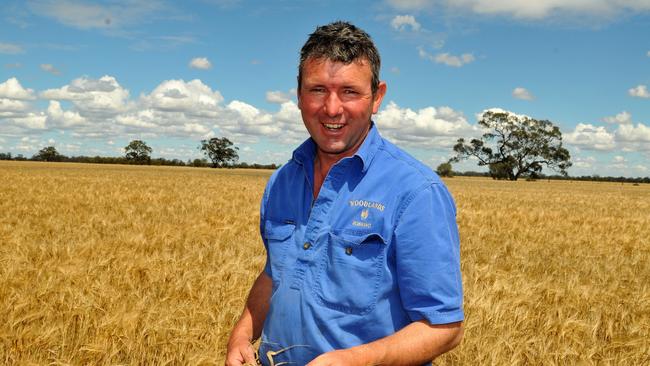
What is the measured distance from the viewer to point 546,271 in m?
6.40

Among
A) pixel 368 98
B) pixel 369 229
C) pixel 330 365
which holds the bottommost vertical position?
pixel 330 365

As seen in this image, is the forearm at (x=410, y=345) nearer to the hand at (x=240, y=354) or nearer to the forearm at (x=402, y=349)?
the forearm at (x=402, y=349)

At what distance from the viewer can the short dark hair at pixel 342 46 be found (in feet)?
5.76

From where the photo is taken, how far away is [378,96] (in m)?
1.94

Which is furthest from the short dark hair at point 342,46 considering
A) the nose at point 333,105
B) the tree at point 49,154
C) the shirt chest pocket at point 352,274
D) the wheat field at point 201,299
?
the tree at point 49,154

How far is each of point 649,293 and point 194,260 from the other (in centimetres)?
456

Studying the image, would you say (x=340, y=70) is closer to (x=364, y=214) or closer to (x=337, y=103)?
(x=337, y=103)

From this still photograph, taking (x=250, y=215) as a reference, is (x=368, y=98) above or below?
above

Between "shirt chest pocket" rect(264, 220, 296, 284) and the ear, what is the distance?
0.51 m

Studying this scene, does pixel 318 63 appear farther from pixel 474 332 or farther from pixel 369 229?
pixel 474 332

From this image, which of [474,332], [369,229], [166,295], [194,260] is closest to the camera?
[369,229]

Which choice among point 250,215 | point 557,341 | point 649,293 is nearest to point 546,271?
point 649,293

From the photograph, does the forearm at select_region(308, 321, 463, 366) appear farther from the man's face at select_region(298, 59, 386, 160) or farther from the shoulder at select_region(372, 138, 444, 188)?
the man's face at select_region(298, 59, 386, 160)

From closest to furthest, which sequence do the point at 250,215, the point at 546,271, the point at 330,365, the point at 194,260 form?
the point at 330,365, the point at 194,260, the point at 546,271, the point at 250,215
